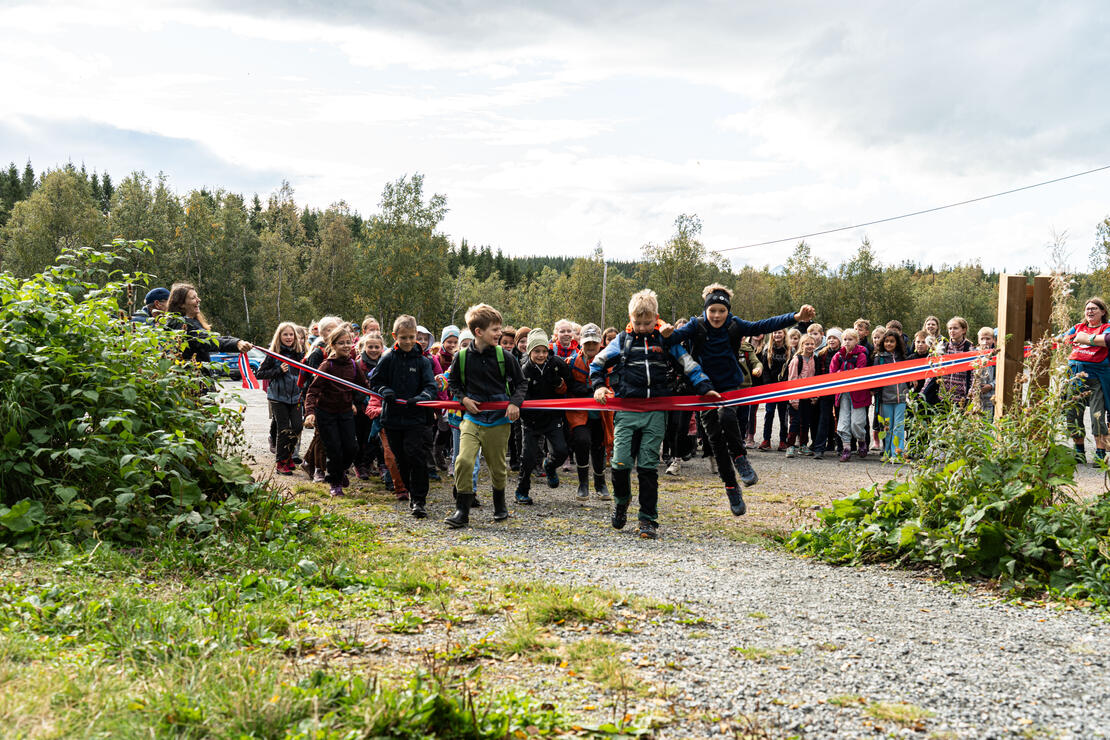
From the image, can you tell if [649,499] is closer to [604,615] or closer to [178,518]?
[604,615]

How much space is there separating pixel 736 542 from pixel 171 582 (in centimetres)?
460

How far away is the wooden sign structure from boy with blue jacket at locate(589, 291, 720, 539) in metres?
2.46

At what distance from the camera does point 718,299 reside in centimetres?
796

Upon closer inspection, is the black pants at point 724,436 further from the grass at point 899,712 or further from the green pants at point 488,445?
the grass at point 899,712

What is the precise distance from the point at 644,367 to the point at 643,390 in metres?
0.23

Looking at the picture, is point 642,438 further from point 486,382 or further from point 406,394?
point 406,394

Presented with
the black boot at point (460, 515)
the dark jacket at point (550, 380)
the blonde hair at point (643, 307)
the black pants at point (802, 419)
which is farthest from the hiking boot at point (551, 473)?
the black pants at point (802, 419)

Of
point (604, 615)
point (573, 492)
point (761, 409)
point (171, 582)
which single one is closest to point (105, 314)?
point (171, 582)

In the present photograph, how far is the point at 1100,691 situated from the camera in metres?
3.64

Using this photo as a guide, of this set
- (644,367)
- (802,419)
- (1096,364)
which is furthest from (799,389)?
(802,419)

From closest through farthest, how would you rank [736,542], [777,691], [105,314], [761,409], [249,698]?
[249,698] → [777,691] → [105,314] → [736,542] → [761,409]

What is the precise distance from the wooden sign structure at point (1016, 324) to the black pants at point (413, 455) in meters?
5.51

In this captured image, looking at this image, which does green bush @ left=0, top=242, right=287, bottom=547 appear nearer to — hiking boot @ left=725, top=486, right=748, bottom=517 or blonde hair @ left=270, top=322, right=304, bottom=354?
blonde hair @ left=270, top=322, right=304, bottom=354

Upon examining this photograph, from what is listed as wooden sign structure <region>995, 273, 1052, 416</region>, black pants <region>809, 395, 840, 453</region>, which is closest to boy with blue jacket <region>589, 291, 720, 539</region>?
wooden sign structure <region>995, 273, 1052, 416</region>
